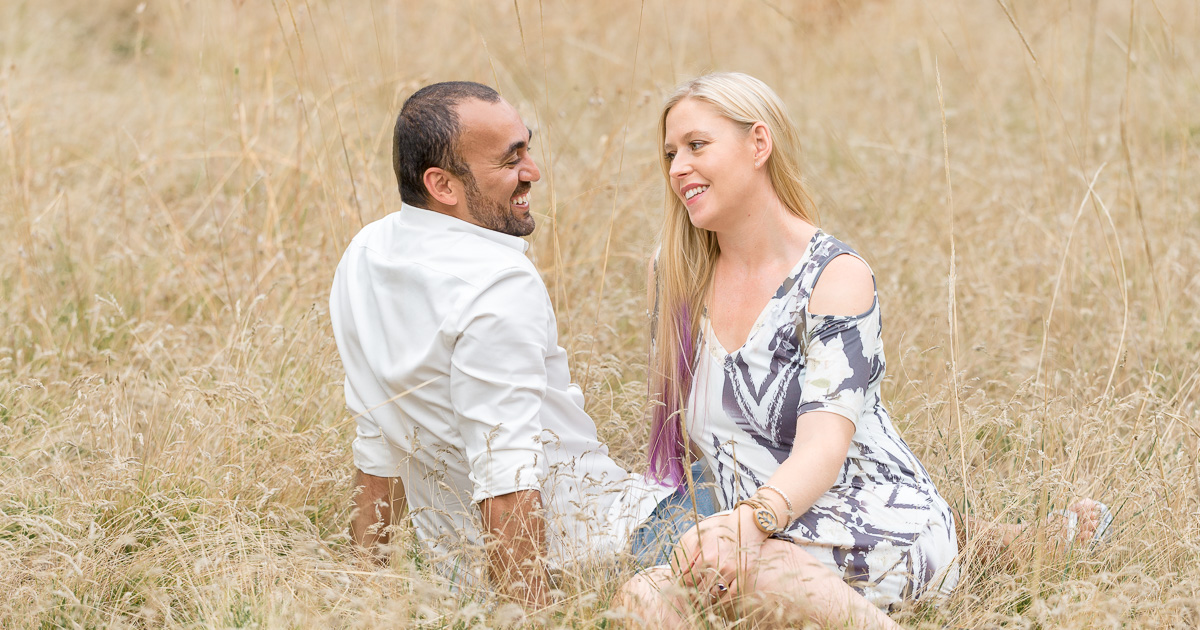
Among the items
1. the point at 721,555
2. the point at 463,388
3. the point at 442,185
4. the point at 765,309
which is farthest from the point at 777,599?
the point at 442,185

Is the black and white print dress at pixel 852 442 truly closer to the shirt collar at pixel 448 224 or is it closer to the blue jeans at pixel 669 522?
the blue jeans at pixel 669 522

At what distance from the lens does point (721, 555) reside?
194 cm

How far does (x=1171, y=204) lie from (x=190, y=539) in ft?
13.5

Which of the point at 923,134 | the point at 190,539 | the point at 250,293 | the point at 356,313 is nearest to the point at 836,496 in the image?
the point at 356,313

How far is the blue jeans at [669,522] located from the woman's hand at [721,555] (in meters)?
0.09

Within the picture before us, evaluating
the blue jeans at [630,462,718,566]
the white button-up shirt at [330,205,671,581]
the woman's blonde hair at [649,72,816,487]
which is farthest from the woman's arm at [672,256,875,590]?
the woman's blonde hair at [649,72,816,487]

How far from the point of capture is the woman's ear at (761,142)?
2238mm

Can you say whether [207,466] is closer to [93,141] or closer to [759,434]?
[759,434]

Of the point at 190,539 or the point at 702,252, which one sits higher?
the point at 702,252

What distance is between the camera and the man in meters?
1.95

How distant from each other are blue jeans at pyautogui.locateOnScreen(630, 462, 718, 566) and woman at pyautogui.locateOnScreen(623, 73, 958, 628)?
2.3 inches

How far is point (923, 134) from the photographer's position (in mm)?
5289

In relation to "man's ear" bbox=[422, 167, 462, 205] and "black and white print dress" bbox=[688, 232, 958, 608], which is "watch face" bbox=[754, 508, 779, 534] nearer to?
"black and white print dress" bbox=[688, 232, 958, 608]

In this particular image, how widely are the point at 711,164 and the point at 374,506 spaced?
3.68 ft
